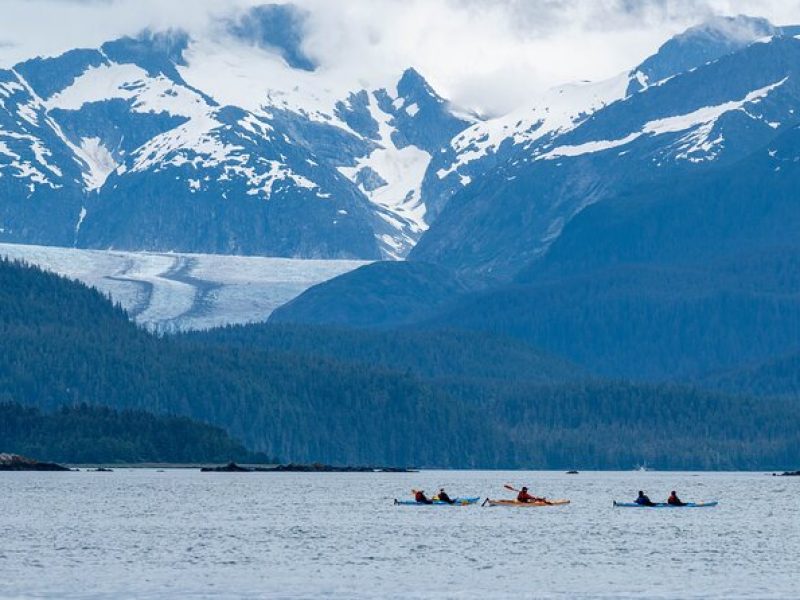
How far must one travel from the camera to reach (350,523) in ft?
655

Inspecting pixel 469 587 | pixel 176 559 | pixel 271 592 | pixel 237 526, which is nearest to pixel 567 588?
pixel 469 587

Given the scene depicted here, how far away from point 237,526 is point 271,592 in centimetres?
5253

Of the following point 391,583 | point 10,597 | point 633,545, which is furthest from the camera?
point 633,545

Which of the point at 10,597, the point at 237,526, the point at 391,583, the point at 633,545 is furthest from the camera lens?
the point at 237,526

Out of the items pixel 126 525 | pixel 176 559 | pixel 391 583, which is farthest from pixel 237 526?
pixel 391 583

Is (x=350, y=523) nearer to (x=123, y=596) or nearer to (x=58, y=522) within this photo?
(x=58, y=522)

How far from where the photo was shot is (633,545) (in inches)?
6905

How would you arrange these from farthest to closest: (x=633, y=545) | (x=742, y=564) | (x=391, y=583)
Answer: (x=633, y=545)
(x=742, y=564)
(x=391, y=583)

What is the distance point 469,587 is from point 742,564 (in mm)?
23269

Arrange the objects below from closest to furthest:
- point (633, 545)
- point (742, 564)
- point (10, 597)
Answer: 1. point (10, 597)
2. point (742, 564)
3. point (633, 545)

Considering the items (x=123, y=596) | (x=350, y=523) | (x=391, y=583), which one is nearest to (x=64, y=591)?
(x=123, y=596)

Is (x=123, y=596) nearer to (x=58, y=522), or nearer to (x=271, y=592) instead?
(x=271, y=592)

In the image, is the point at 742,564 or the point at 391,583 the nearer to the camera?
the point at 391,583

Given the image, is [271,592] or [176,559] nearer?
[271,592]
